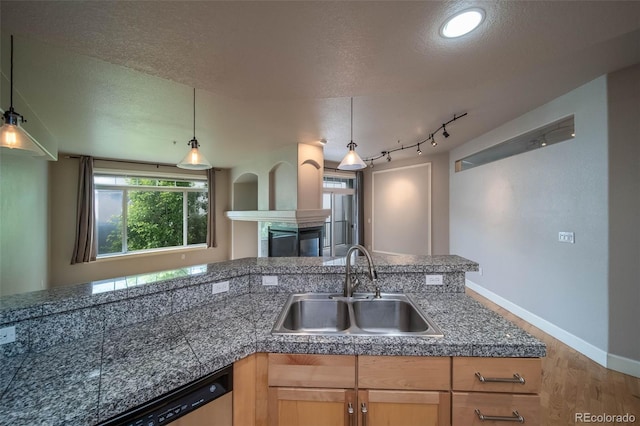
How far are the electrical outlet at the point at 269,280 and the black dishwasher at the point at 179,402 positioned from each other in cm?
69

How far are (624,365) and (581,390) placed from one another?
0.53 metres

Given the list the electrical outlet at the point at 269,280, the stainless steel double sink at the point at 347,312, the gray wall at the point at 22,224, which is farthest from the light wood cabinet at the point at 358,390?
the gray wall at the point at 22,224

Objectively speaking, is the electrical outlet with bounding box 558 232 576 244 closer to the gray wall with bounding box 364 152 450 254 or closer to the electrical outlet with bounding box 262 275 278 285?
the gray wall with bounding box 364 152 450 254

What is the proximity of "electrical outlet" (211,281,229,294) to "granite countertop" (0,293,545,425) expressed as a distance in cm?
13

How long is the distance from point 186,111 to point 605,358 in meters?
4.71

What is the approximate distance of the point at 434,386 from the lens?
1008 millimetres

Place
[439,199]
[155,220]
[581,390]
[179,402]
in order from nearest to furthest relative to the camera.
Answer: [179,402] < [581,390] < [439,199] < [155,220]

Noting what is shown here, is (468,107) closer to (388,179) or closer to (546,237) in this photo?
(546,237)

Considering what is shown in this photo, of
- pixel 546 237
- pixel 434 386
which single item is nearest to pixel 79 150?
pixel 434 386

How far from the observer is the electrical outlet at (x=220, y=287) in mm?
1497

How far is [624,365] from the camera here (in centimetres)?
202

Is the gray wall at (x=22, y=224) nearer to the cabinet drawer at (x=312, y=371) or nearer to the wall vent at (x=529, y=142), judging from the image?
the cabinet drawer at (x=312, y=371)

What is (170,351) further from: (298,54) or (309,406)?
(298,54)

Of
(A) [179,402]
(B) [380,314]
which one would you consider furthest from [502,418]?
(A) [179,402]
